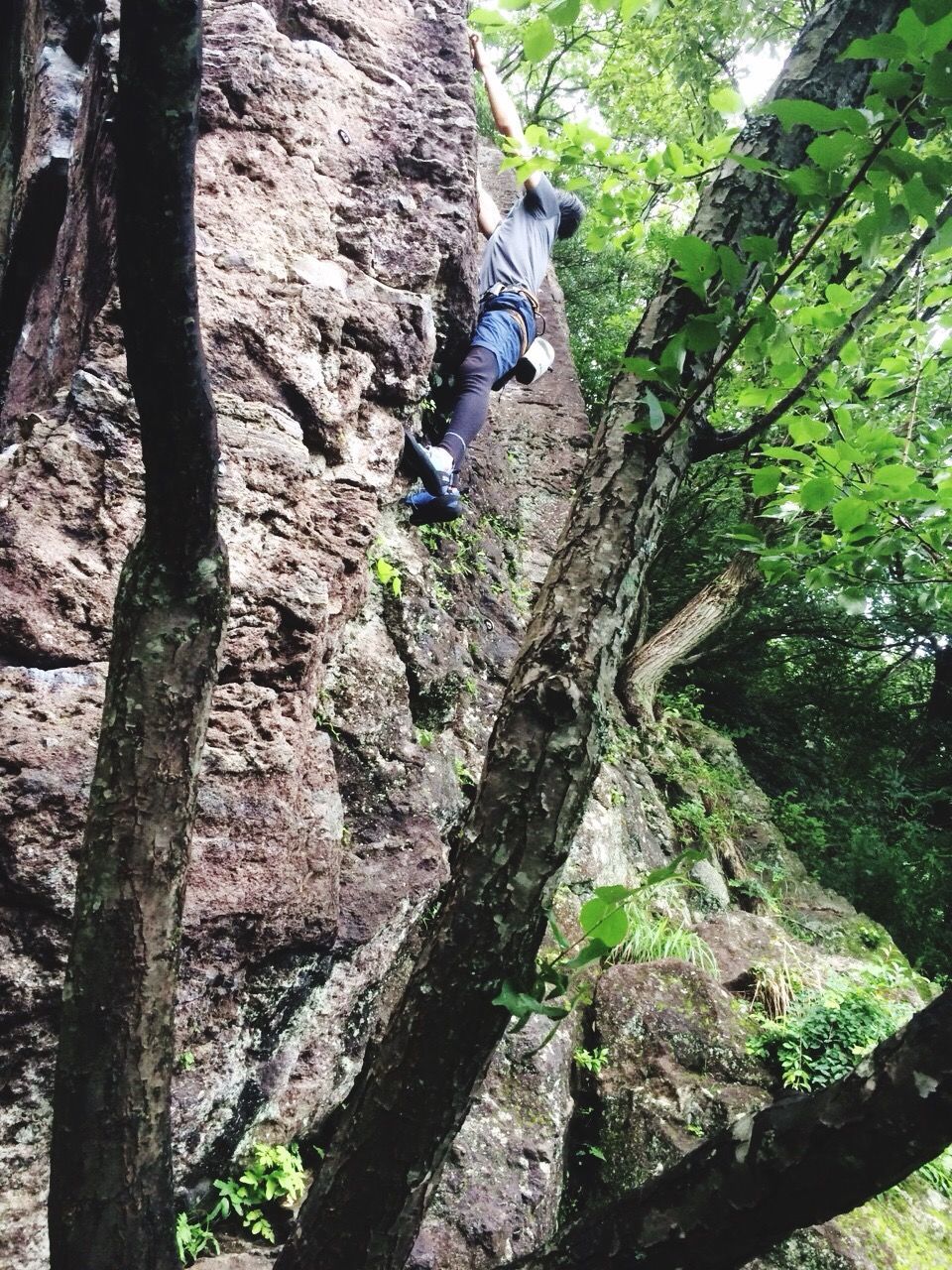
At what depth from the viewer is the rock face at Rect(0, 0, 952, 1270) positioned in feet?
7.27

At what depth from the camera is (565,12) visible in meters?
1.18

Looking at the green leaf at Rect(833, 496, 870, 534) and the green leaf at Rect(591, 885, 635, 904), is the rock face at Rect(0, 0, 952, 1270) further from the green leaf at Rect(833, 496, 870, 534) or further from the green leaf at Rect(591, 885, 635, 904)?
the green leaf at Rect(833, 496, 870, 534)

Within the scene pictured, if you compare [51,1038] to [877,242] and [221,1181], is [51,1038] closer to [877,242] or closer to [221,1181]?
[221,1181]

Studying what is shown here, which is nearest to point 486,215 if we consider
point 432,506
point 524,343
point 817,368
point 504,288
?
point 504,288

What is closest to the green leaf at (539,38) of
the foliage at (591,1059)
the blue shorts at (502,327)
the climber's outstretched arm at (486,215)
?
the blue shorts at (502,327)

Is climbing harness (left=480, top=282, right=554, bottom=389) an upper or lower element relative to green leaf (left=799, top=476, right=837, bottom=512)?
upper

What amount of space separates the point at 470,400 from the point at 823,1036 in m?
4.08

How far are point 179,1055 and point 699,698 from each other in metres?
8.79

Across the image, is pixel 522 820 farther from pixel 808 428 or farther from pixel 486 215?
pixel 486 215

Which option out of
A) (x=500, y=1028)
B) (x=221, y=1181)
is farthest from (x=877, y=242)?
(x=221, y=1181)

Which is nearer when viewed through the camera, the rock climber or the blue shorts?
the rock climber

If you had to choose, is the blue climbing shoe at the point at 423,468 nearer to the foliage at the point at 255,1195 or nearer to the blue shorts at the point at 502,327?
the blue shorts at the point at 502,327

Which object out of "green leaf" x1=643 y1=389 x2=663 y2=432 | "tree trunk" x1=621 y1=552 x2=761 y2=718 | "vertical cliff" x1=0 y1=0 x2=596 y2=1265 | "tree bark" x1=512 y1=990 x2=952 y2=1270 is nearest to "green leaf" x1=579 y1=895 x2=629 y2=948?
"tree bark" x1=512 y1=990 x2=952 y2=1270

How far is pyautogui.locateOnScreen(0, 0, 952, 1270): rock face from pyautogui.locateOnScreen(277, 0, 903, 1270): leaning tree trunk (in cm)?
109
